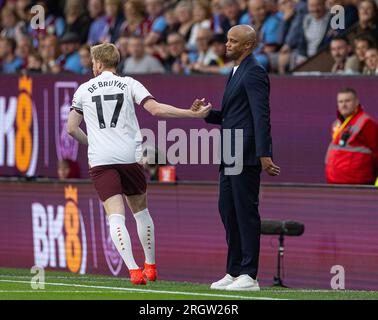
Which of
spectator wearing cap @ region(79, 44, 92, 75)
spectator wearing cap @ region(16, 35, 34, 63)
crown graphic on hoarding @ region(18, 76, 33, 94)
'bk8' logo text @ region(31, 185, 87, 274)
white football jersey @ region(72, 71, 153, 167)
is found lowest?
'bk8' logo text @ region(31, 185, 87, 274)

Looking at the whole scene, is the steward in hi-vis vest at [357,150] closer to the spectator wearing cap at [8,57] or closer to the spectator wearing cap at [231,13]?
the spectator wearing cap at [231,13]

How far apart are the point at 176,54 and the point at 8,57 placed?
360cm

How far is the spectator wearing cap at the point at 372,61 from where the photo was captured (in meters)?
14.9

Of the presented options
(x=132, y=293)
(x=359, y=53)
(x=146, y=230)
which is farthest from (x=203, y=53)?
(x=132, y=293)

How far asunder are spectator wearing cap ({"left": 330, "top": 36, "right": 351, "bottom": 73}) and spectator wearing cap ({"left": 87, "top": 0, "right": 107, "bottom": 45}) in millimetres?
5076

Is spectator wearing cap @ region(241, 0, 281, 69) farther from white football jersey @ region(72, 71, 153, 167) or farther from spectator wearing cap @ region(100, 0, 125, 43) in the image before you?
white football jersey @ region(72, 71, 153, 167)

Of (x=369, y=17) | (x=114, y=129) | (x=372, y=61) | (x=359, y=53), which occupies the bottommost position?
(x=114, y=129)

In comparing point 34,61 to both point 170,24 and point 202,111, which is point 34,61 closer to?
point 170,24

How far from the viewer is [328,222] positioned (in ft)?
47.3

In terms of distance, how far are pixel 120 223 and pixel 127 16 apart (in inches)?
347

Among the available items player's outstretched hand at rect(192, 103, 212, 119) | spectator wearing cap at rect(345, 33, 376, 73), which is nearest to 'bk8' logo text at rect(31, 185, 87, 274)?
spectator wearing cap at rect(345, 33, 376, 73)

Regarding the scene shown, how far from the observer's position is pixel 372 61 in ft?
49.3

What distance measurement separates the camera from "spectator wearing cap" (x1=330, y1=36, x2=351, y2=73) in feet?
51.3

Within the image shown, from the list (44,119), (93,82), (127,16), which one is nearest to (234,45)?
(93,82)
